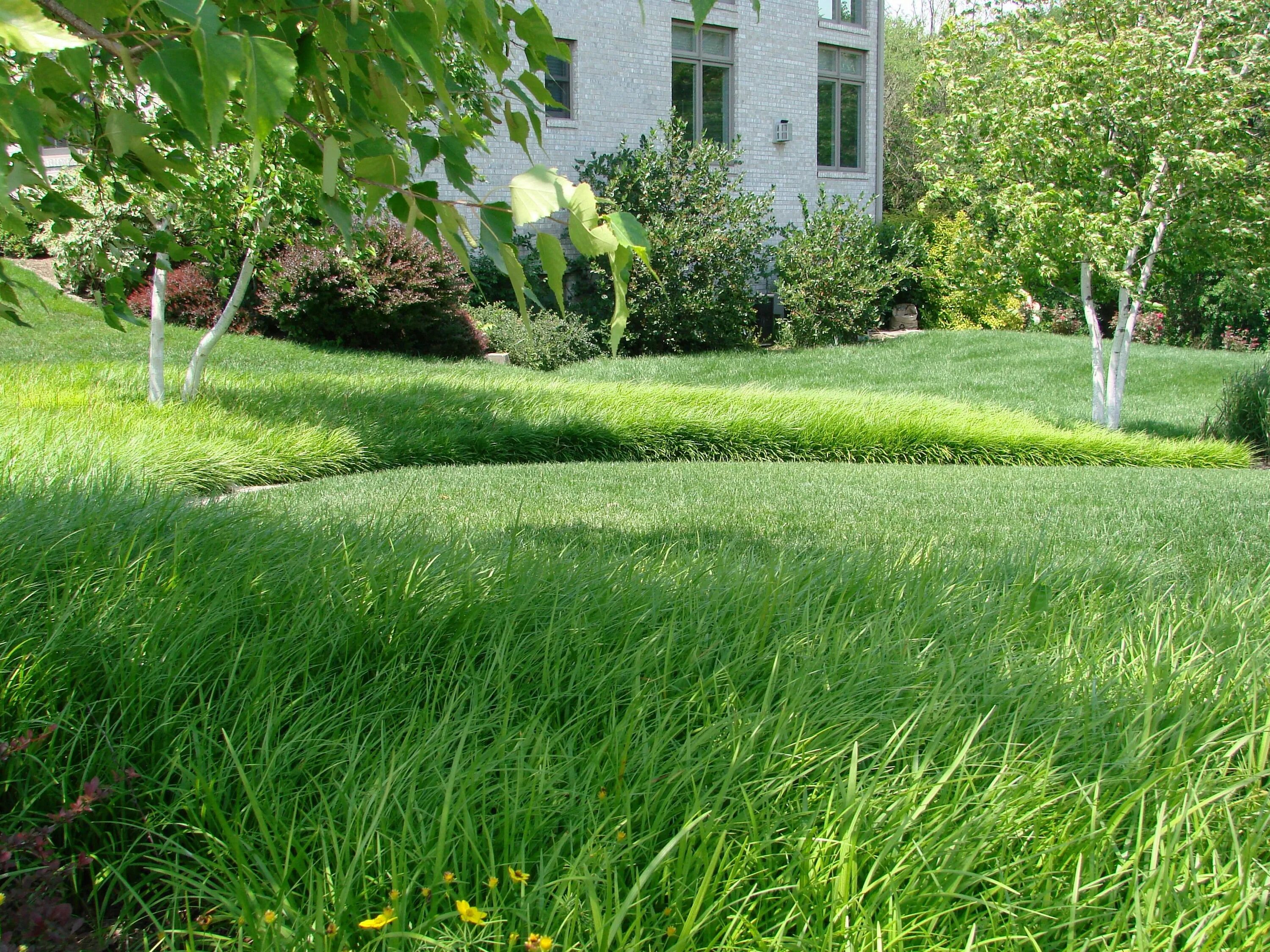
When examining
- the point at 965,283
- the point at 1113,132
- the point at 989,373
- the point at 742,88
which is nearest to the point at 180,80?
the point at 965,283

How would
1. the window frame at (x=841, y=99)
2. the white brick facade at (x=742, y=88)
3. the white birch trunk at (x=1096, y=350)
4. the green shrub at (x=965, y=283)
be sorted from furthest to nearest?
the window frame at (x=841, y=99) < the white brick facade at (x=742, y=88) < the green shrub at (x=965, y=283) < the white birch trunk at (x=1096, y=350)

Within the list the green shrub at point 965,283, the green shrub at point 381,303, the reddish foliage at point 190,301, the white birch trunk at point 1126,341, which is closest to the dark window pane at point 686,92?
the green shrub at point 965,283

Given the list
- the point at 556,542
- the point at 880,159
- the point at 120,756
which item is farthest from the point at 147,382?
the point at 880,159

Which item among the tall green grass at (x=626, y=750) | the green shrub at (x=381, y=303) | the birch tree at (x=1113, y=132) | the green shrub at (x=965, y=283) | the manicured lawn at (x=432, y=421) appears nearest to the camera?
the tall green grass at (x=626, y=750)

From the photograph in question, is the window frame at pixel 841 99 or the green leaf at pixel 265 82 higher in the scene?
the window frame at pixel 841 99

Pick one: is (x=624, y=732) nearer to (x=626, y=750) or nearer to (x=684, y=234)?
(x=626, y=750)

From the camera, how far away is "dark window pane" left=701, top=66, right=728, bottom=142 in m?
19.8

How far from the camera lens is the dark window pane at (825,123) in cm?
2122

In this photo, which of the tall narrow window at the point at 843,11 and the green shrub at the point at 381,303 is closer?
the green shrub at the point at 381,303

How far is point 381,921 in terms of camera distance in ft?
4.62

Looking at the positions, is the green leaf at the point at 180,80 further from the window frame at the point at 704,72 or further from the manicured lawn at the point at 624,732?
the window frame at the point at 704,72

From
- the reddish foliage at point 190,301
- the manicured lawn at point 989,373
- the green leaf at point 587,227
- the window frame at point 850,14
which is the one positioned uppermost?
the window frame at point 850,14

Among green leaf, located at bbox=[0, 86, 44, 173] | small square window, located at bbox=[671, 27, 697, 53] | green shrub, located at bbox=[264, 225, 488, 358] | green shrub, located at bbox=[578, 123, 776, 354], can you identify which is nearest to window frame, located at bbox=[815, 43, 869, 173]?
small square window, located at bbox=[671, 27, 697, 53]

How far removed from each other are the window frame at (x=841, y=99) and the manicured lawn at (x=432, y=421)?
406 inches
